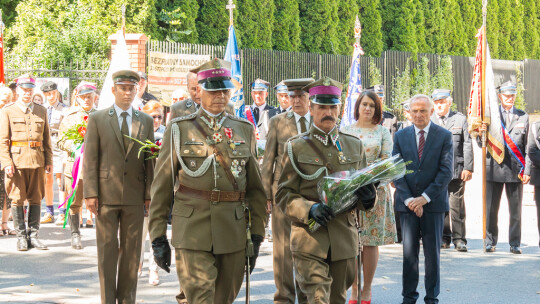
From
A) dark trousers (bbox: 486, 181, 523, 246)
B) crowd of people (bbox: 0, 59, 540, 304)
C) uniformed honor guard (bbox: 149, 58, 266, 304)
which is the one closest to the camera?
uniformed honor guard (bbox: 149, 58, 266, 304)

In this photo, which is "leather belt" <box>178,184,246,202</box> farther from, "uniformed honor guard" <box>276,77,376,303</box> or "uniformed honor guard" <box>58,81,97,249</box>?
"uniformed honor guard" <box>58,81,97,249</box>

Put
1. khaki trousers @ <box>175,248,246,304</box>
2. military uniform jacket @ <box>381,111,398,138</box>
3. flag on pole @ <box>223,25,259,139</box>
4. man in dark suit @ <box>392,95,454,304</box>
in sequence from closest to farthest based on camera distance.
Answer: khaki trousers @ <box>175,248,246,304</box> → man in dark suit @ <box>392,95,454,304</box> → military uniform jacket @ <box>381,111,398,138</box> → flag on pole @ <box>223,25,259,139</box>

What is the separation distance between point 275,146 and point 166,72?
448 inches

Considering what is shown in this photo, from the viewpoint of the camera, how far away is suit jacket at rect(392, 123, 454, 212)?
26.7 feet

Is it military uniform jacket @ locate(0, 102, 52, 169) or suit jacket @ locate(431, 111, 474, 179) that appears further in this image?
suit jacket @ locate(431, 111, 474, 179)

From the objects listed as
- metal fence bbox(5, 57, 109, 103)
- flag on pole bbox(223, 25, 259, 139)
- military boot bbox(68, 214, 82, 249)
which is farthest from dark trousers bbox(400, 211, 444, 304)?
metal fence bbox(5, 57, 109, 103)

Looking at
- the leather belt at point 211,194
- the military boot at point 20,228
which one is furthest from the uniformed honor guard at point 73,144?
the leather belt at point 211,194

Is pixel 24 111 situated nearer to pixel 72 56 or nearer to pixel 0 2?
pixel 72 56

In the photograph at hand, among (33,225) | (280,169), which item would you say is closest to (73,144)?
(33,225)

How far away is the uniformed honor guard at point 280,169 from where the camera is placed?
7766mm

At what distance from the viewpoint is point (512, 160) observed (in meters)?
11.7

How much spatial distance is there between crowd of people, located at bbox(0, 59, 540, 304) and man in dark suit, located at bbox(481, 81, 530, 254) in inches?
0.8

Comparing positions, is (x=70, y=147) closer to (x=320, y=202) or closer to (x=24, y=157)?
(x=24, y=157)

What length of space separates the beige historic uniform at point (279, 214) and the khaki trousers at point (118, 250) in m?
1.28
